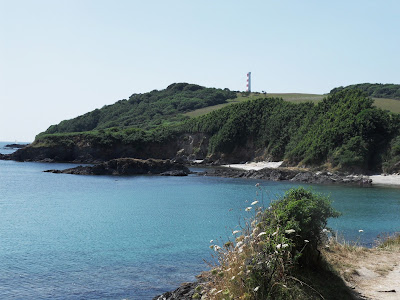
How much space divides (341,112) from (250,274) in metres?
70.9

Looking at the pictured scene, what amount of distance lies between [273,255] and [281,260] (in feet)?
0.59

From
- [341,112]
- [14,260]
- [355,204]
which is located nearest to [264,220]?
[14,260]

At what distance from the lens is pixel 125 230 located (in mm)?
27734

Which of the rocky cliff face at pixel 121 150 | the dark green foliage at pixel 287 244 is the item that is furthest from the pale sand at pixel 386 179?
the dark green foliage at pixel 287 244

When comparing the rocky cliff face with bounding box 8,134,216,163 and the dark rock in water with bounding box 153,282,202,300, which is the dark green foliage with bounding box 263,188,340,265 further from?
the rocky cliff face with bounding box 8,134,216,163

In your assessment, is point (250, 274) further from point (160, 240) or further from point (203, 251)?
point (160, 240)

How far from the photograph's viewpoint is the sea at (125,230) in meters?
16.7

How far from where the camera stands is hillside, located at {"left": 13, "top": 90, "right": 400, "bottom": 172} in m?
66.9

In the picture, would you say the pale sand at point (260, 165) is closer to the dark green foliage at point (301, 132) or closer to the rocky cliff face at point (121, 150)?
the dark green foliage at point (301, 132)

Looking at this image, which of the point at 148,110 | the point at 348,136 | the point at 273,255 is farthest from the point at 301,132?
the point at 148,110

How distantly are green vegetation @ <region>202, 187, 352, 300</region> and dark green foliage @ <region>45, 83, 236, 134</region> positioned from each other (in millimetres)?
120598

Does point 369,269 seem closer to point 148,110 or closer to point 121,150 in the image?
point 121,150

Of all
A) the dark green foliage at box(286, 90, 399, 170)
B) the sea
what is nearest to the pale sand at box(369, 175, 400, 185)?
the dark green foliage at box(286, 90, 399, 170)

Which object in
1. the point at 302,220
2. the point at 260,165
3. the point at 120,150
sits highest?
the point at 120,150
